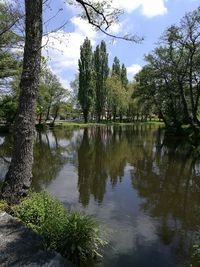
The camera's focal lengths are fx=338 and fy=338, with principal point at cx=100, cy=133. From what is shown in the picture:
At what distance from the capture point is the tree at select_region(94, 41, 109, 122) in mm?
69219

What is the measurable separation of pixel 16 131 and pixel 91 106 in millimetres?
60353

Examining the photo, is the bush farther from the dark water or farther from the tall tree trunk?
the tall tree trunk

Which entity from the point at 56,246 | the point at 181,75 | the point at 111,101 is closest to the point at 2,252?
the point at 56,246

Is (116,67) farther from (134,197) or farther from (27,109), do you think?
(27,109)

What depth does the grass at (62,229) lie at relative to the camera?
6305 millimetres

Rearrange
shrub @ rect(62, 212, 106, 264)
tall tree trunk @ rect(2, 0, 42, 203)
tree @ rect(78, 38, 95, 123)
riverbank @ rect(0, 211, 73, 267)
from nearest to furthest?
riverbank @ rect(0, 211, 73, 267) < shrub @ rect(62, 212, 106, 264) < tall tree trunk @ rect(2, 0, 42, 203) < tree @ rect(78, 38, 95, 123)

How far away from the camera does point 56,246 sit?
6.29 metres

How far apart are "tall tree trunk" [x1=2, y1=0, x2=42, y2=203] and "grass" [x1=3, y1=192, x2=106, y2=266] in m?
0.65

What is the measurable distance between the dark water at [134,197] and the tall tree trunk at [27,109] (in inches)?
101

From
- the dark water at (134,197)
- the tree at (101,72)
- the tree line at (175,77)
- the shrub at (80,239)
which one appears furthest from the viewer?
the tree at (101,72)

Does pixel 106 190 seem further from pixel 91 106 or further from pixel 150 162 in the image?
pixel 91 106

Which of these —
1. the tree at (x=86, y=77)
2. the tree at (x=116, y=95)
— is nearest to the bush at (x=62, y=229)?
the tree at (x=86, y=77)

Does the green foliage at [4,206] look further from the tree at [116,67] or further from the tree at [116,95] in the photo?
the tree at [116,67]

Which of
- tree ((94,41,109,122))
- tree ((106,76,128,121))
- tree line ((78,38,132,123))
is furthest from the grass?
tree ((106,76,128,121))
